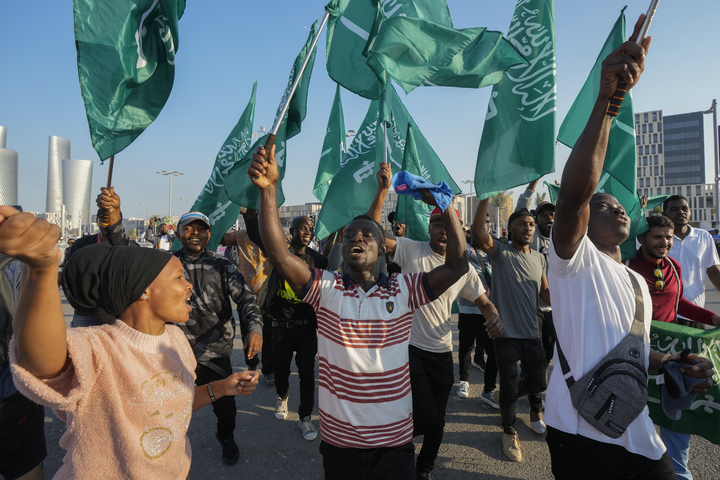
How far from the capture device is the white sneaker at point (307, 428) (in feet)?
13.1

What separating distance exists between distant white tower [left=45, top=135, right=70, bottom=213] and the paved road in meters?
147

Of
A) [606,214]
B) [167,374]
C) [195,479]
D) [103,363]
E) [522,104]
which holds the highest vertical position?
[522,104]

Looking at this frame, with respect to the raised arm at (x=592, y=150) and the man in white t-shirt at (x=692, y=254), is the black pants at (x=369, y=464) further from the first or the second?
the man in white t-shirt at (x=692, y=254)

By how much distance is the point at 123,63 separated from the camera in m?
3.09

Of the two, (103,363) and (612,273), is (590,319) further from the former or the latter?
(103,363)

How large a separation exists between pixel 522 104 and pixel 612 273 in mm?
2253

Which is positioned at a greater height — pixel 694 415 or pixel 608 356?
pixel 608 356

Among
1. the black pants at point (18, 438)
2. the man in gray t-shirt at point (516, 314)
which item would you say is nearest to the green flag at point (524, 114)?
the man in gray t-shirt at point (516, 314)

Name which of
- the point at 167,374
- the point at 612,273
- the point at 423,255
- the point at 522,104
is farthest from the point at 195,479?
the point at 522,104

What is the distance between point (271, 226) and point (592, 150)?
59.8 inches

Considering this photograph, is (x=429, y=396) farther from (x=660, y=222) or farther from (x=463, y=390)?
(x=660, y=222)

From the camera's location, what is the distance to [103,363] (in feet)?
5.14

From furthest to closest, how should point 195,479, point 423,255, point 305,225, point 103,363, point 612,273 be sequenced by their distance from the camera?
point 305,225
point 423,255
point 195,479
point 612,273
point 103,363

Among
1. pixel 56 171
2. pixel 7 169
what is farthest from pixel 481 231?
pixel 56 171
